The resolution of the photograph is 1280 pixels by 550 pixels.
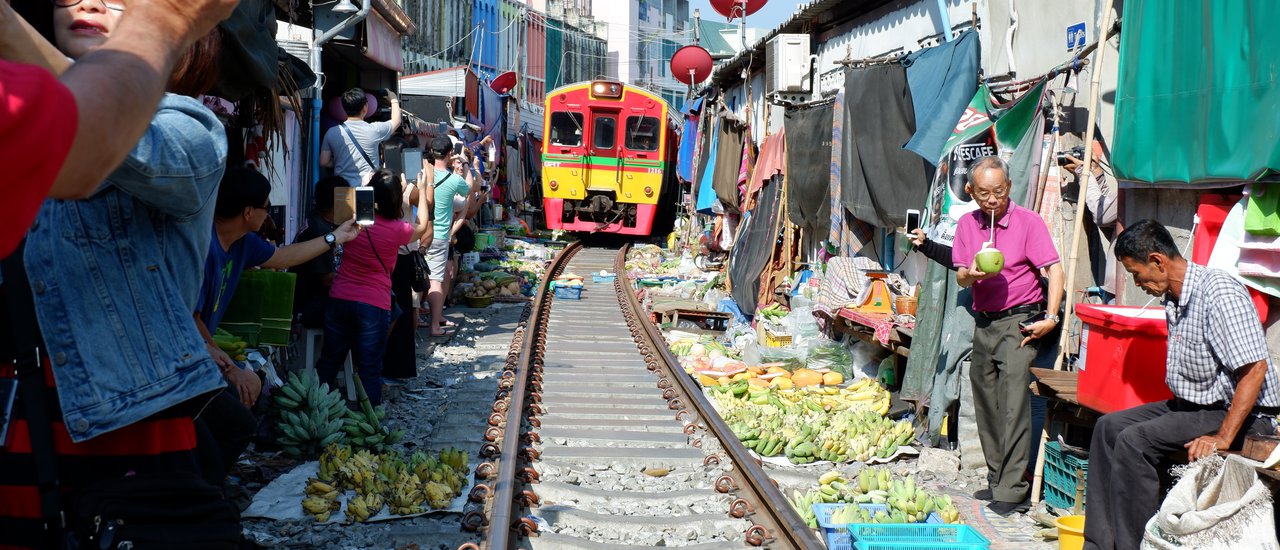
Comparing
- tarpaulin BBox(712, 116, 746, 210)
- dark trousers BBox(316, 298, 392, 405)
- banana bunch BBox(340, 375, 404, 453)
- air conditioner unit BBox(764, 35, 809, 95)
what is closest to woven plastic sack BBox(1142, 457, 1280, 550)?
banana bunch BBox(340, 375, 404, 453)

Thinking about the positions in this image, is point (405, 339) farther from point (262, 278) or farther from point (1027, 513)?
point (1027, 513)

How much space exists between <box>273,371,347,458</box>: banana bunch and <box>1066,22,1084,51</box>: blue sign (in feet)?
15.9

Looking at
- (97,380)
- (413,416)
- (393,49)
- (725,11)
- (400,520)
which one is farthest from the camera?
(725,11)

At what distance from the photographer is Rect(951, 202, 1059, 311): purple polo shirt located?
228 inches

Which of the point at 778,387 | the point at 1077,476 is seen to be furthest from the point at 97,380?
the point at 778,387

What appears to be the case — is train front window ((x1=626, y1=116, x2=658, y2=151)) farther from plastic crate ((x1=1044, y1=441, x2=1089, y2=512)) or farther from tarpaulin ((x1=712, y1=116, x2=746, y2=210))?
plastic crate ((x1=1044, y1=441, x2=1089, y2=512))

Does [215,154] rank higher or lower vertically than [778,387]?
higher

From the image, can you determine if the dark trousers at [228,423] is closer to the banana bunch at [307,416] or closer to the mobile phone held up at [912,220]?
the banana bunch at [307,416]

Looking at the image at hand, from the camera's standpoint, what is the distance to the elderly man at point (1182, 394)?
4215 millimetres

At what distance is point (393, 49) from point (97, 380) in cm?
1153

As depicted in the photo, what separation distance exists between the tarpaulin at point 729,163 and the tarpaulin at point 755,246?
6.56 ft

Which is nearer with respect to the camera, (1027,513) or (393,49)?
(1027,513)

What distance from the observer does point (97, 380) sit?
220 centimetres

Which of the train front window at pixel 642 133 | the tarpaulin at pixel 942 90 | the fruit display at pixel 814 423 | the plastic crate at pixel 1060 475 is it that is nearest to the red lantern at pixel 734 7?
the train front window at pixel 642 133
